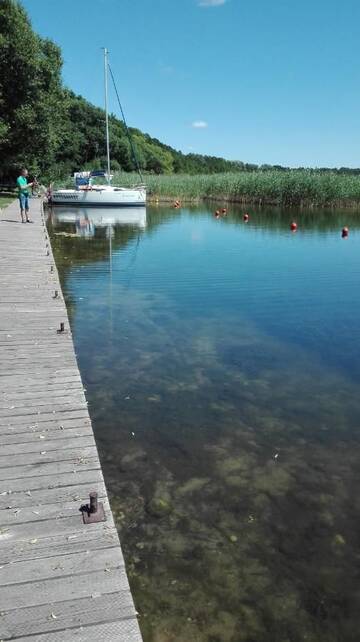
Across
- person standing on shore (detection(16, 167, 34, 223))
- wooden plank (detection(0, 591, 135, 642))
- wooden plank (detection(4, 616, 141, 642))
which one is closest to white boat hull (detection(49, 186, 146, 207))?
person standing on shore (detection(16, 167, 34, 223))

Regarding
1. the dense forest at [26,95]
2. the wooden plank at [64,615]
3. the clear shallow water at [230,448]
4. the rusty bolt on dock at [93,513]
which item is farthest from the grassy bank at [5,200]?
the wooden plank at [64,615]

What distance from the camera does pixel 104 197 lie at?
1412 inches

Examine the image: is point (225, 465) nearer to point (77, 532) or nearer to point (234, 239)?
point (77, 532)

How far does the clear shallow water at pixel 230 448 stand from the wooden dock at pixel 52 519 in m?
0.76

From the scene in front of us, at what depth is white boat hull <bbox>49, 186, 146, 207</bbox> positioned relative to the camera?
3581 cm

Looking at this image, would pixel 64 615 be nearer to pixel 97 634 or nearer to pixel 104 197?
pixel 97 634

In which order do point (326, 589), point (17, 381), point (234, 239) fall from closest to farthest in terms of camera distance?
point (326, 589)
point (17, 381)
point (234, 239)

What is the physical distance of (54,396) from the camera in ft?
17.8

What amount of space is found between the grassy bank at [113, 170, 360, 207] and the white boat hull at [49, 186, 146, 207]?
11.7m

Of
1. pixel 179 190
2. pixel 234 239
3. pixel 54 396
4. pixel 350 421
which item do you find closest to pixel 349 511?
pixel 350 421

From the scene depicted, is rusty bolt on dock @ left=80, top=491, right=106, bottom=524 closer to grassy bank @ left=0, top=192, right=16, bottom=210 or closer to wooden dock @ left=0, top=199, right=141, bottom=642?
wooden dock @ left=0, top=199, right=141, bottom=642

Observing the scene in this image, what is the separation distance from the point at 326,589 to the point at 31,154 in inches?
1370

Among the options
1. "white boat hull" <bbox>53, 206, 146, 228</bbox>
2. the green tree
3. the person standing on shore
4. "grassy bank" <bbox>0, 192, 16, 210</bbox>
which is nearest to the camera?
the person standing on shore

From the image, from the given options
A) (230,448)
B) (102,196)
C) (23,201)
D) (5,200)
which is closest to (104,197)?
(102,196)
